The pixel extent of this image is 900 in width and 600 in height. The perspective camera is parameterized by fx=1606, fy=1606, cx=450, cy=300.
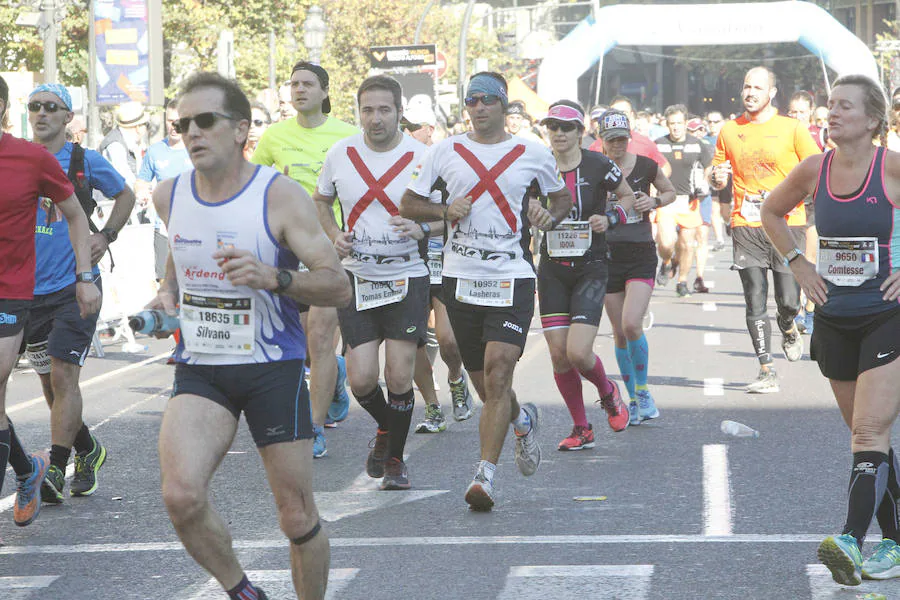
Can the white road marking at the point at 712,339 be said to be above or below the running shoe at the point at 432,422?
below

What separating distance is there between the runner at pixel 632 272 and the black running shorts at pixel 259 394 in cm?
523

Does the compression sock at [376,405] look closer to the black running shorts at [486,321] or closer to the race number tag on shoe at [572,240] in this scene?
the black running shorts at [486,321]

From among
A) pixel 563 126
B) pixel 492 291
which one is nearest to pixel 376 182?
pixel 492 291

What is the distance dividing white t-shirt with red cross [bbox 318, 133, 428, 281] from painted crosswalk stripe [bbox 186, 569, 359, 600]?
91.1 inches

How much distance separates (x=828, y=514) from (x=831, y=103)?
78.3 inches

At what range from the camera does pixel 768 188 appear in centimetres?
1148

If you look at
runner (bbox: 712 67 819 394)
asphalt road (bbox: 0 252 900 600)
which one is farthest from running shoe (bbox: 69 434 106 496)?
runner (bbox: 712 67 819 394)

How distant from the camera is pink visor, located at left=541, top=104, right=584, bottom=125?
29.5 feet

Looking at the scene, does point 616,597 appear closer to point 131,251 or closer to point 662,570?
point 662,570

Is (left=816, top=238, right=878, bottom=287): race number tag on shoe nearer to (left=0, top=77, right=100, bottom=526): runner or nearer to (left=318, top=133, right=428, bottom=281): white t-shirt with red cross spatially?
(left=318, top=133, right=428, bottom=281): white t-shirt with red cross

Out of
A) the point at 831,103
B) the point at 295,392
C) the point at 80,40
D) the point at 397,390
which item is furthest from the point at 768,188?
the point at 80,40

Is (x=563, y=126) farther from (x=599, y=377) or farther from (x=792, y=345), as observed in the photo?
(x=792, y=345)

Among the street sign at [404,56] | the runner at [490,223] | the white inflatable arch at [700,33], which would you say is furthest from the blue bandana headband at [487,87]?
the white inflatable arch at [700,33]

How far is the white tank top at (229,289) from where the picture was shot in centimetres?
498
